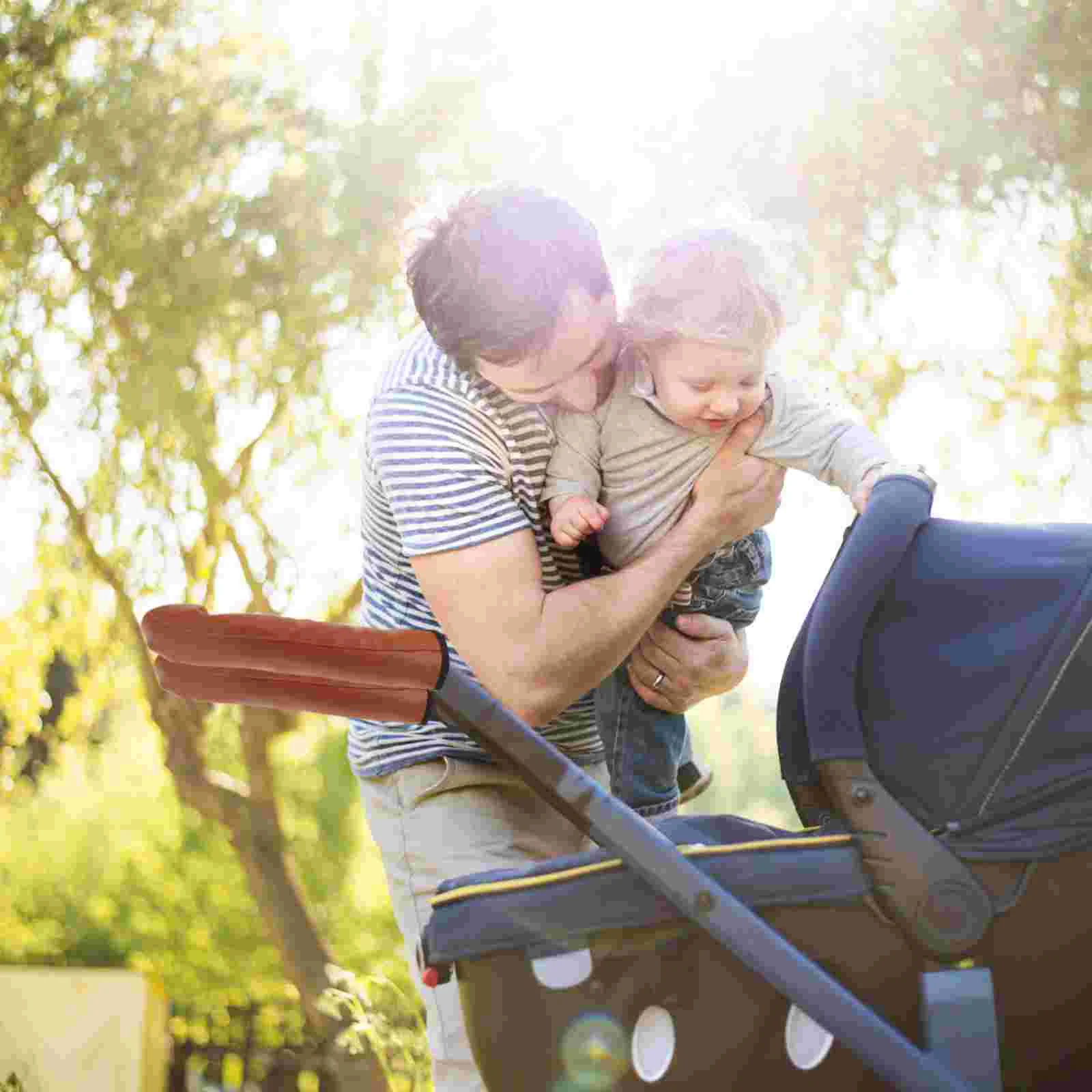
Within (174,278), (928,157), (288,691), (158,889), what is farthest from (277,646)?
(158,889)

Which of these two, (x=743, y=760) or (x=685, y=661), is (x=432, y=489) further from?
(x=743, y=760)

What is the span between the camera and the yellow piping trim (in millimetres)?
1447

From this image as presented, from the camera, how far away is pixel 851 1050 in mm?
1369

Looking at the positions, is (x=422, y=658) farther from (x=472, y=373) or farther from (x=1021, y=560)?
(x=1021, y=560)

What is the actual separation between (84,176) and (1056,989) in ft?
18.8

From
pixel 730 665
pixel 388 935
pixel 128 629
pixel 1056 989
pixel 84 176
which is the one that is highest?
pixel 84 176

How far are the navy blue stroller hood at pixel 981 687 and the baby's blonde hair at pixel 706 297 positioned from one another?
0.45 metres

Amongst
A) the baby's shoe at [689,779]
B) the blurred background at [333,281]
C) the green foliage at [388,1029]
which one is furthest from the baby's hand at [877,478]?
the green foliage at [388,1029]

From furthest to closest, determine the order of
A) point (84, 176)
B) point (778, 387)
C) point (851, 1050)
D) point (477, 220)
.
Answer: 1. point (84, 176)
2. point (778, 387)
3. point (477, 220)
4. point (851, 1050)

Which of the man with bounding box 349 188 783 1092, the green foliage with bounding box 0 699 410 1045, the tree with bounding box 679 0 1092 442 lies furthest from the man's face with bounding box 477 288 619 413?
the green foliage with bounding box 0 699 410 1045

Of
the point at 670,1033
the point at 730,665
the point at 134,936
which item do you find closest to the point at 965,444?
the point at 730,665

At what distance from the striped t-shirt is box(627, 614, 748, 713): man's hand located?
158 millimetres

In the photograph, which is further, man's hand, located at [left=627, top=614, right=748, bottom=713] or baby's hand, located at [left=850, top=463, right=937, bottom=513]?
man's hand, located at [left=627, top=614, right=748, bottom=713]

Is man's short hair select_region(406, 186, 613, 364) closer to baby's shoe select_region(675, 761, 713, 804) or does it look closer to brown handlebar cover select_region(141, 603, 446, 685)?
brown handlebar cover select_region(141, 603, 446, 685)
